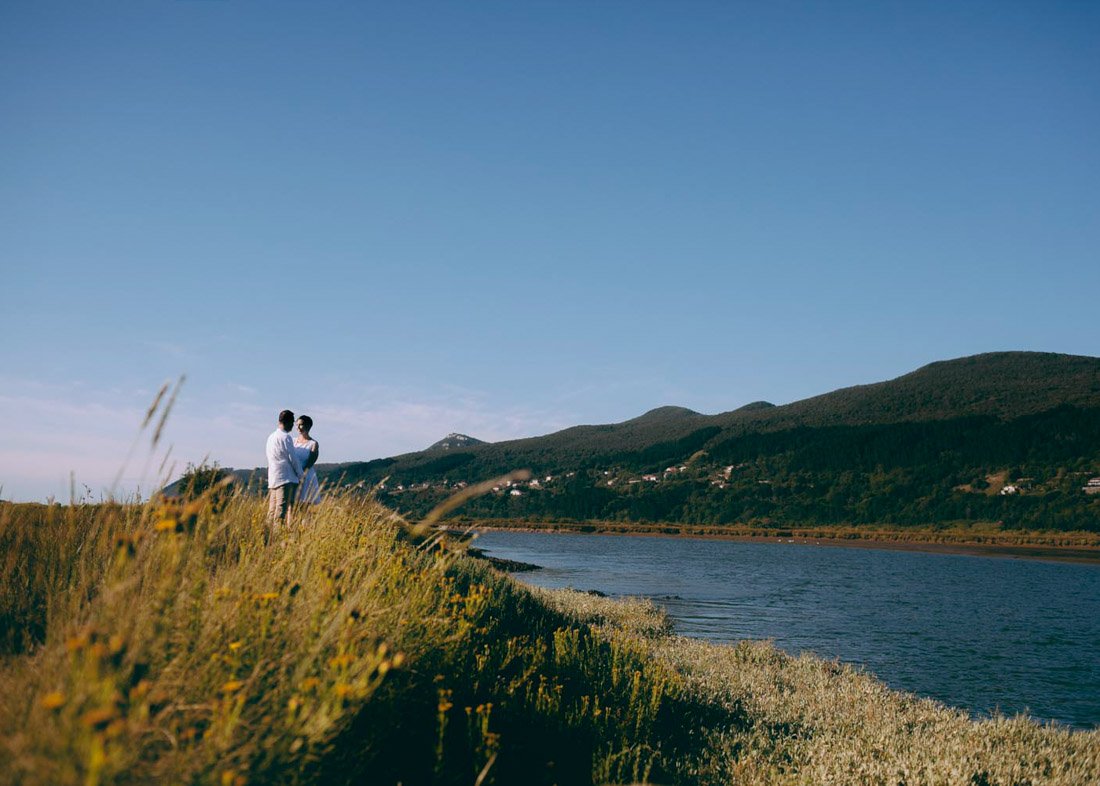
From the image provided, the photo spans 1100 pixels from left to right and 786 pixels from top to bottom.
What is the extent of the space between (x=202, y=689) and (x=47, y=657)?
0.63 metres

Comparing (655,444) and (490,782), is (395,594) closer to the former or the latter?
(490,782)

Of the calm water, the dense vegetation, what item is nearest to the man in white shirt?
the calm water

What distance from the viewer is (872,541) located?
7169cm

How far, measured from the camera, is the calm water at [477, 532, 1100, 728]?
1616 centimetres

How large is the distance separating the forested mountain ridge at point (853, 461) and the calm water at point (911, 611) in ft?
75.5

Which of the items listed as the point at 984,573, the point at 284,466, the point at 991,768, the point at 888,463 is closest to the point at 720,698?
the point at 991,768

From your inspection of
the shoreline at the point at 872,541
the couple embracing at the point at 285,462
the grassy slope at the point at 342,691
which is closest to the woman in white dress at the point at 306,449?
the couple embracing at the point at 285,462

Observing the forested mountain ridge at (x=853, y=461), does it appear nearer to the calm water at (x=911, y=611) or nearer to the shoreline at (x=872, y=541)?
the shoreline at (x=872, y=541)

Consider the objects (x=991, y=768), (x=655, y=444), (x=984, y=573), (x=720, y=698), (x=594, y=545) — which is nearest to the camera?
(x=991, y=768)

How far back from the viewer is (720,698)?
832 centimetres

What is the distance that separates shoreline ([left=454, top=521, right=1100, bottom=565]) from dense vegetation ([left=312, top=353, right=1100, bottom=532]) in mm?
6274

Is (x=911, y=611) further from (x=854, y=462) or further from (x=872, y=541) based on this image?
(x=854, y=462)

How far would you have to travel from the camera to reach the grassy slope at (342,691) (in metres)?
2.58

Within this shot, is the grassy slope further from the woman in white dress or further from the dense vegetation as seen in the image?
the dense vegetation
